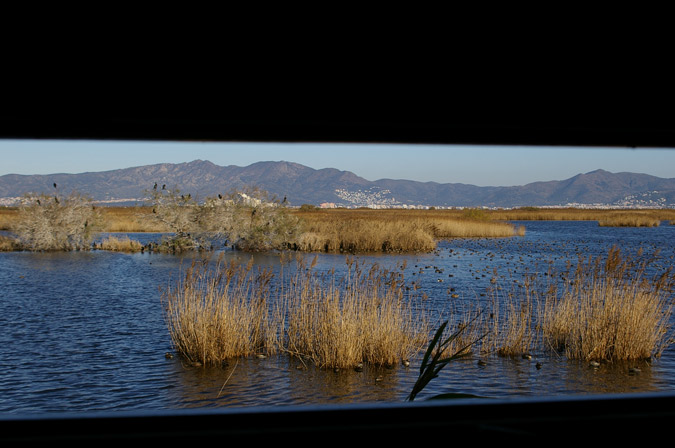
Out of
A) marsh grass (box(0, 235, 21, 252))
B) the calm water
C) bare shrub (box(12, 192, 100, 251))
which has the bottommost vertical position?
the calm water

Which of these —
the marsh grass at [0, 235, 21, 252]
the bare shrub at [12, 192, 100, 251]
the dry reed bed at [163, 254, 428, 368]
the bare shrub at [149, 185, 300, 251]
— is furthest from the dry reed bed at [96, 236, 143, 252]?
the dry reed bed at [163, 254, 428, 368]

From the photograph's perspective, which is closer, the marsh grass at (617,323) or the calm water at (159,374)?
the calm water at (159,374)

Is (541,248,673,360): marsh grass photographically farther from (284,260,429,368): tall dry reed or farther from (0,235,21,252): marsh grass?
(0,235,21,252): marsh grass

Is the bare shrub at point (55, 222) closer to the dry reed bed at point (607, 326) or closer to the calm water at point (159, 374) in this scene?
→ the calm water at point (159, 374)

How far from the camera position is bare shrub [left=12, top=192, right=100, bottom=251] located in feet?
75.9

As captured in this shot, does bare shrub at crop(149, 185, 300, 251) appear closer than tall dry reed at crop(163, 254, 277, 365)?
No

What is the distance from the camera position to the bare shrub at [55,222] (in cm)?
2314

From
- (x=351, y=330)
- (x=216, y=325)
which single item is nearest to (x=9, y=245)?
(x=216, y=325)

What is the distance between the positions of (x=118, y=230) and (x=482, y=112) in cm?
3669

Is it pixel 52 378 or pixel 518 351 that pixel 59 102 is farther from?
pixel 518 351

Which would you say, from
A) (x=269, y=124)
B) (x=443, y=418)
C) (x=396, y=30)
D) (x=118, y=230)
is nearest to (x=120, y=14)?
(x=269, y=124)

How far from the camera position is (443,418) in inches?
62.4

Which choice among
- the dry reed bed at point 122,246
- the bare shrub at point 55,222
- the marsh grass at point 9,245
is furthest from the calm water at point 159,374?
the marsh grass at point 9,245

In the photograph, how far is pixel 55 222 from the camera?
23.9 meters
